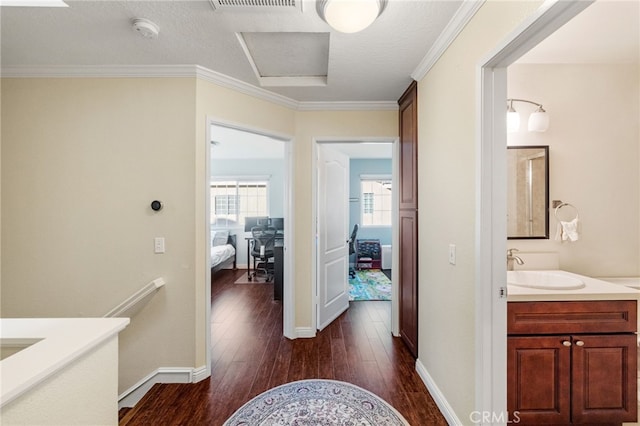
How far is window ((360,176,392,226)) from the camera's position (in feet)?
20.6

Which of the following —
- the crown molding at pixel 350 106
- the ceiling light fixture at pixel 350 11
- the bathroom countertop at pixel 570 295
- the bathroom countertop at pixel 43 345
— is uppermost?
the crown molding at pixel 350 106

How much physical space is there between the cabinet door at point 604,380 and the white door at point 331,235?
79.7 inches

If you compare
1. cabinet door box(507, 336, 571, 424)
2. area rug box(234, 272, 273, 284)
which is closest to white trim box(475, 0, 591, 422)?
cabinet door box(507, 336, 571, 424)

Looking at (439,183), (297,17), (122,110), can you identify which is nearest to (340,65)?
(297,17)

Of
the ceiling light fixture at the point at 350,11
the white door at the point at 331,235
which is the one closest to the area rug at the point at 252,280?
the white door at the point at 331,235

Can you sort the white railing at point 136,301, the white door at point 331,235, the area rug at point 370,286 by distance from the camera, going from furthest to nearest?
the area rug at point 370,286 < the white door at point 331,235 < the white railing at point 136,301

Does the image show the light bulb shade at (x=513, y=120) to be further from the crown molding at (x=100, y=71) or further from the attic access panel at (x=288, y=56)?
the crown molding at (x=100, y=71)

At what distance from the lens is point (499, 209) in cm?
129

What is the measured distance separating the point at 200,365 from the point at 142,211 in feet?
4.34

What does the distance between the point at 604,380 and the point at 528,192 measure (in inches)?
48.0

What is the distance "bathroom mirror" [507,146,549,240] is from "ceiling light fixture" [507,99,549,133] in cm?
14

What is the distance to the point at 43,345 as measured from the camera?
0.95 meters

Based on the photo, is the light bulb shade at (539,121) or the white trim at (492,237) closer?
the white trim at (492,237)

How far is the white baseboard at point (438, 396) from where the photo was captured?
5.14 ft
